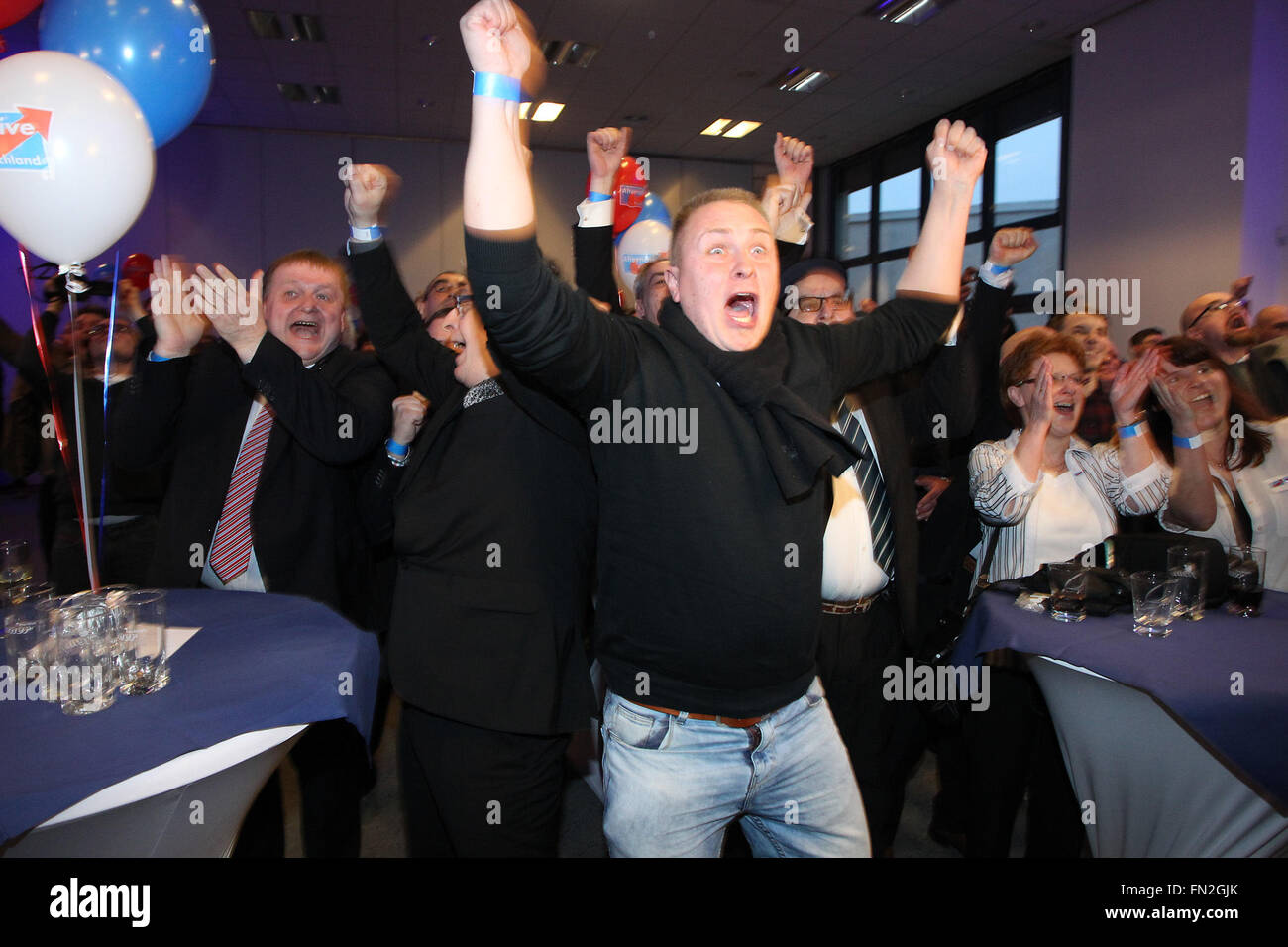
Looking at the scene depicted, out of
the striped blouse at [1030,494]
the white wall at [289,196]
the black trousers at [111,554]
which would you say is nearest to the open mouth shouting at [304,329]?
the black trousers at [111,554]

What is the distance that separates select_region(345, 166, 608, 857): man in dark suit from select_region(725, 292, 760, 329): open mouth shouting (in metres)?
0.37

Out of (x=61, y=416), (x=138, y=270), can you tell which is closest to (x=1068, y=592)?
(x=61, y=416)

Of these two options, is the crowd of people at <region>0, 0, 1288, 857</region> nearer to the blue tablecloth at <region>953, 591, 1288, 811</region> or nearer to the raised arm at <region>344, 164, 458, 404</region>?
the raised arm at <region>344, 164, 458, 404</region>

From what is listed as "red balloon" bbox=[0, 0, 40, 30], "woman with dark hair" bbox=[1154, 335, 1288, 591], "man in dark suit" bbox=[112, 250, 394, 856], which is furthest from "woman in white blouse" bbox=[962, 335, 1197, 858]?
"red balloon" bbox=[0, 0, 40, 30]

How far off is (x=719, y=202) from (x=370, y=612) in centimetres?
155

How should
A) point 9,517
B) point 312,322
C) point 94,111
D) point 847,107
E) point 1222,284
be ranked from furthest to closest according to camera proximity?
1. point 847,107
2. point 9,517
3. point 1222,284
4. point 312,322
5. point 94,111

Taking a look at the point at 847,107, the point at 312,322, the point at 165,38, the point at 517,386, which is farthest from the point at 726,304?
the point at 847,107

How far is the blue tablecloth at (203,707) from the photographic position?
1087mm

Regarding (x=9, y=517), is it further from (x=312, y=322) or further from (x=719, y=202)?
(x=719, y=202)

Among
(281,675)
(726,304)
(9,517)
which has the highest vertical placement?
(726,304)

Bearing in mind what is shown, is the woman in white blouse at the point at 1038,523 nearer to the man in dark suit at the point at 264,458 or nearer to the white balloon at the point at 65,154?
the man in dark suit at the point at 264,458

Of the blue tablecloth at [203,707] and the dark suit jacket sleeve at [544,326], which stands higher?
the dark suit jacket sleeve at [544,326]

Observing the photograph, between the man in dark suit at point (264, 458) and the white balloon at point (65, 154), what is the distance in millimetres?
242

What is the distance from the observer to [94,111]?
5.41 feet
